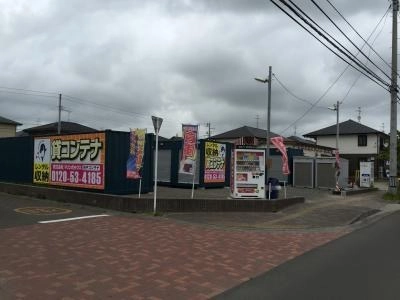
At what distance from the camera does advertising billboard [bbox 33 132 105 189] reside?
Result: 1817 centimetres

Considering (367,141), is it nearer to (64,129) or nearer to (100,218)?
(64,129)

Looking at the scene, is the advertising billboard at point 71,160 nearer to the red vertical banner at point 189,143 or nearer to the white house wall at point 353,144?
the red vertical banner at point 189,143

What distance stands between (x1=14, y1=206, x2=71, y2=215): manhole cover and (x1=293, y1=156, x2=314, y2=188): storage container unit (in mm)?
19688

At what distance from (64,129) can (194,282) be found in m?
58.7

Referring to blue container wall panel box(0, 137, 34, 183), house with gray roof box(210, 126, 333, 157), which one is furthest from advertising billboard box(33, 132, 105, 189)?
house with gray roof box(210, 126, 333, 157)

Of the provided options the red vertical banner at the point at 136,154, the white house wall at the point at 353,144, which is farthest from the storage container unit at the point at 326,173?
the white house wall at the point at 353,144

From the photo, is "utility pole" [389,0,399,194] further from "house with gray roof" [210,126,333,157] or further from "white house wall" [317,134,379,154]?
"white house wall" [317,134,379,154]

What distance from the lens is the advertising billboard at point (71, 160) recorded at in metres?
18.2

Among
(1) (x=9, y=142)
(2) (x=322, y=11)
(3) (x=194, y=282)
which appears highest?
(2) (x=322, y=11)

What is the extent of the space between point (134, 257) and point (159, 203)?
6.81 metres

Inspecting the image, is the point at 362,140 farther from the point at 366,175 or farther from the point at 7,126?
the point at 7,126

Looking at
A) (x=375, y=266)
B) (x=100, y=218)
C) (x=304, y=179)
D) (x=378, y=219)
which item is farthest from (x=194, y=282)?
(x=304, y=179)

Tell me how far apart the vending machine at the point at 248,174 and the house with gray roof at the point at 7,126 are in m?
43.6

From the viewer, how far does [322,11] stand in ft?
45.7
